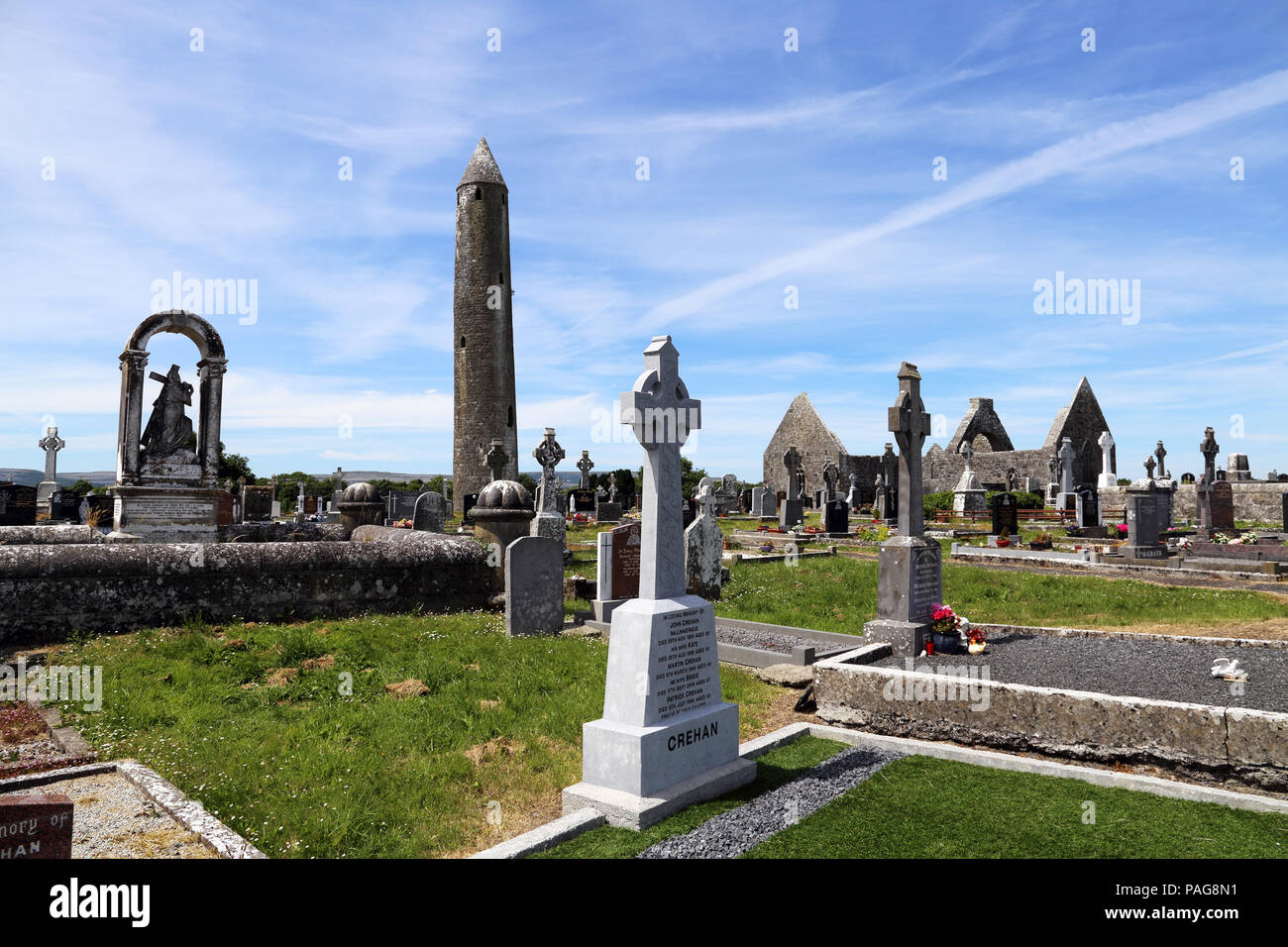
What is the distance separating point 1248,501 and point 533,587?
3220 centimetres

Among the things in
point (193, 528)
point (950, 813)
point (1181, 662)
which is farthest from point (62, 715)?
point (1181, 662)

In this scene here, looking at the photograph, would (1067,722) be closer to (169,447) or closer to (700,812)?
(700,812)

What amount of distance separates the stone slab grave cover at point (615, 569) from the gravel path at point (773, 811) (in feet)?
18.9

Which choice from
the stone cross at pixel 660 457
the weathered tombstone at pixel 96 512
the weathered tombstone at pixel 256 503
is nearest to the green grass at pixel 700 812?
the stone cross at pixel 660 457

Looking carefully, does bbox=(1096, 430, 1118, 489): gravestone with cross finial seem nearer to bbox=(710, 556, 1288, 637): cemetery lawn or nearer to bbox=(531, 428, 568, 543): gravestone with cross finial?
bbox=(710, 556, 1288, 637): cemetery lawn

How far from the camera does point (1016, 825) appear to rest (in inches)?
158

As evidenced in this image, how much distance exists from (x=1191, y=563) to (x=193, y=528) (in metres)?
18.6

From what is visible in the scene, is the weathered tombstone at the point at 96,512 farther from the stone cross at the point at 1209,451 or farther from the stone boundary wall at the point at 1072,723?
the stone cross at the point at 1209,451

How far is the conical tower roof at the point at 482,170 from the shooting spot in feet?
107

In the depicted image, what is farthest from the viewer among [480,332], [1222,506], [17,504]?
[480,332]

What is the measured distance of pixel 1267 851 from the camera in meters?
3.63

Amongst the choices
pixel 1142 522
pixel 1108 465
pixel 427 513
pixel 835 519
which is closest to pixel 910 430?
pixel 1142 522
